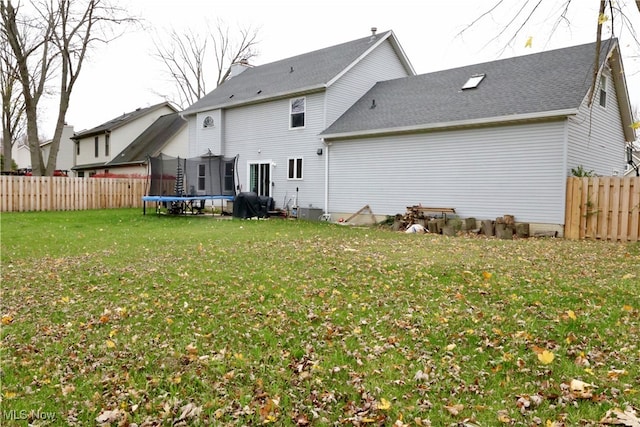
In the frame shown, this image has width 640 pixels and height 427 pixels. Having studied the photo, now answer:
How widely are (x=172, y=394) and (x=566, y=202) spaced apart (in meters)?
11.1

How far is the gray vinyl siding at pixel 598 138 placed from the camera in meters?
11.8

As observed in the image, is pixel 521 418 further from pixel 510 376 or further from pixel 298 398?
pixel 298 398

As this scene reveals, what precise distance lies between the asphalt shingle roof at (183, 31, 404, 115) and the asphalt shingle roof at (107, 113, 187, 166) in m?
7.05

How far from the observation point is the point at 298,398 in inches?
117

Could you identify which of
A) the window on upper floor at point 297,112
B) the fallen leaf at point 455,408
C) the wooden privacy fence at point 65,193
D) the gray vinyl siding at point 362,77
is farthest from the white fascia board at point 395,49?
the fallen leaf at point 455,408

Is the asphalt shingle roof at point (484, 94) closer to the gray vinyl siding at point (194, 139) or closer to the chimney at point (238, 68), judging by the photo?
the gray vinyl siding at point (194, 139)

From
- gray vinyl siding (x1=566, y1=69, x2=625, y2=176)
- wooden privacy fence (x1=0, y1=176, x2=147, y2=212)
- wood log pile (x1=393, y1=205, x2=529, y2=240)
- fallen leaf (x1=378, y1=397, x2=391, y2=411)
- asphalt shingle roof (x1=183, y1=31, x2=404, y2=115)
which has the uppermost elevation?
asphalt shingle roof (x1=183, y1=31, x2=404, y2=115)

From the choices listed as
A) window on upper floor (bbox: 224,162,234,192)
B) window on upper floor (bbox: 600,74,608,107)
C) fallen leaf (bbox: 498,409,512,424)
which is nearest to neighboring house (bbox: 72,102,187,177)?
window on upper floor (bbox: 224,162,234,192)

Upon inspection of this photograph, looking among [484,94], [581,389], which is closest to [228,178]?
[484,94]

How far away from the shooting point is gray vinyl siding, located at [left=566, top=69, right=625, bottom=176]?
11797 millimetres

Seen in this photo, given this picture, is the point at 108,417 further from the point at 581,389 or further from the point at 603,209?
the point at 603,209

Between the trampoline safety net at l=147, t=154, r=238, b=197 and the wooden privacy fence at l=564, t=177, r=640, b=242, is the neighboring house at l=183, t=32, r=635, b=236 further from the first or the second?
the trampoline safety net at l=147, t=154, r=238, b=197

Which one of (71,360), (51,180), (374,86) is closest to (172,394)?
(71,360)
